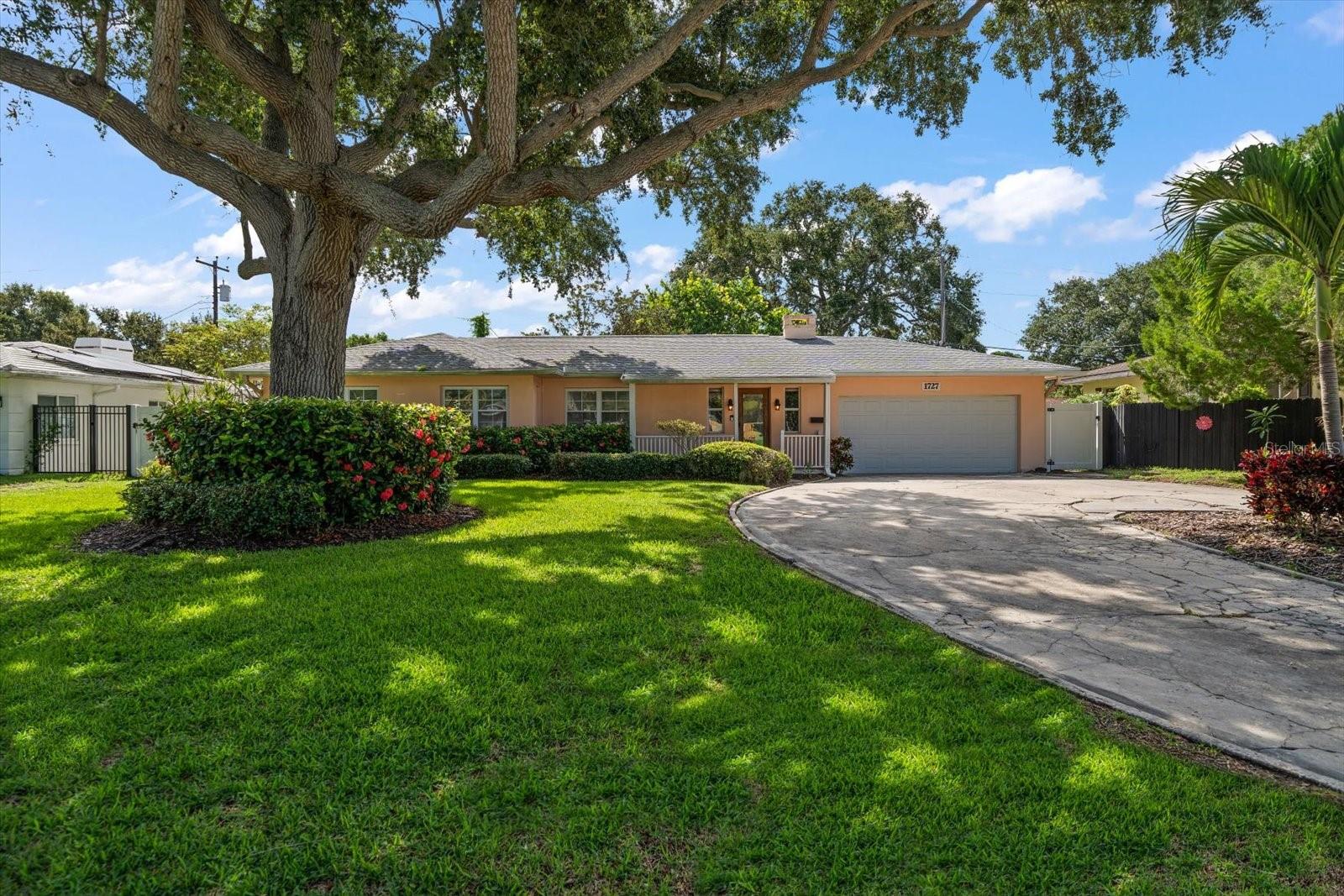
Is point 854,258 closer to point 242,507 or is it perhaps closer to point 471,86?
point 471,86

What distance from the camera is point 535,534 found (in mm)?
7672

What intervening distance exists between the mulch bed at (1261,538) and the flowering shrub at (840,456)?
842 centimetres

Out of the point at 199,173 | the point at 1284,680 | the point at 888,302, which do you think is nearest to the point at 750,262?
the point at 888,302

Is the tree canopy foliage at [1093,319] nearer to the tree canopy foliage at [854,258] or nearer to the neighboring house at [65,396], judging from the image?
the tree canopy foliage at [854,258]

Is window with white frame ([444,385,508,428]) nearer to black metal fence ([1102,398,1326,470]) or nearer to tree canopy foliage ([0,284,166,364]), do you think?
black metal fence ([1102,398,1326,470])

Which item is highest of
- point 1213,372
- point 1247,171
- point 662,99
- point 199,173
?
point 662,99

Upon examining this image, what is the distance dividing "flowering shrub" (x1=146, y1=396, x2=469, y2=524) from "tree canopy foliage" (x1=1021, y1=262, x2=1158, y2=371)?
42408 mm

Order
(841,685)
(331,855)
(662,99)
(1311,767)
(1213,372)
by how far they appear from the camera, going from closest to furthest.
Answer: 1. (331,855)
2. (1311,767)
3. (841,685)
4. (662,99)
5. (1213,372)

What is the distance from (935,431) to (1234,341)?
20.6ft

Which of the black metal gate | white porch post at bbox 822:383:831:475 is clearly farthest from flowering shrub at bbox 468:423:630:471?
the black metal gate

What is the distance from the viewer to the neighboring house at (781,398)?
1730 cm

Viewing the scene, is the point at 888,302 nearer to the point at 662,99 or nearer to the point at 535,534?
the point at 662,99

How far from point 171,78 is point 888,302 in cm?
3342

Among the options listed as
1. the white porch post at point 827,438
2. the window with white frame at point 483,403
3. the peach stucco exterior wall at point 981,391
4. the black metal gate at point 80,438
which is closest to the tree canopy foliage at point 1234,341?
the peach stucco exterior wall at point 981,391
